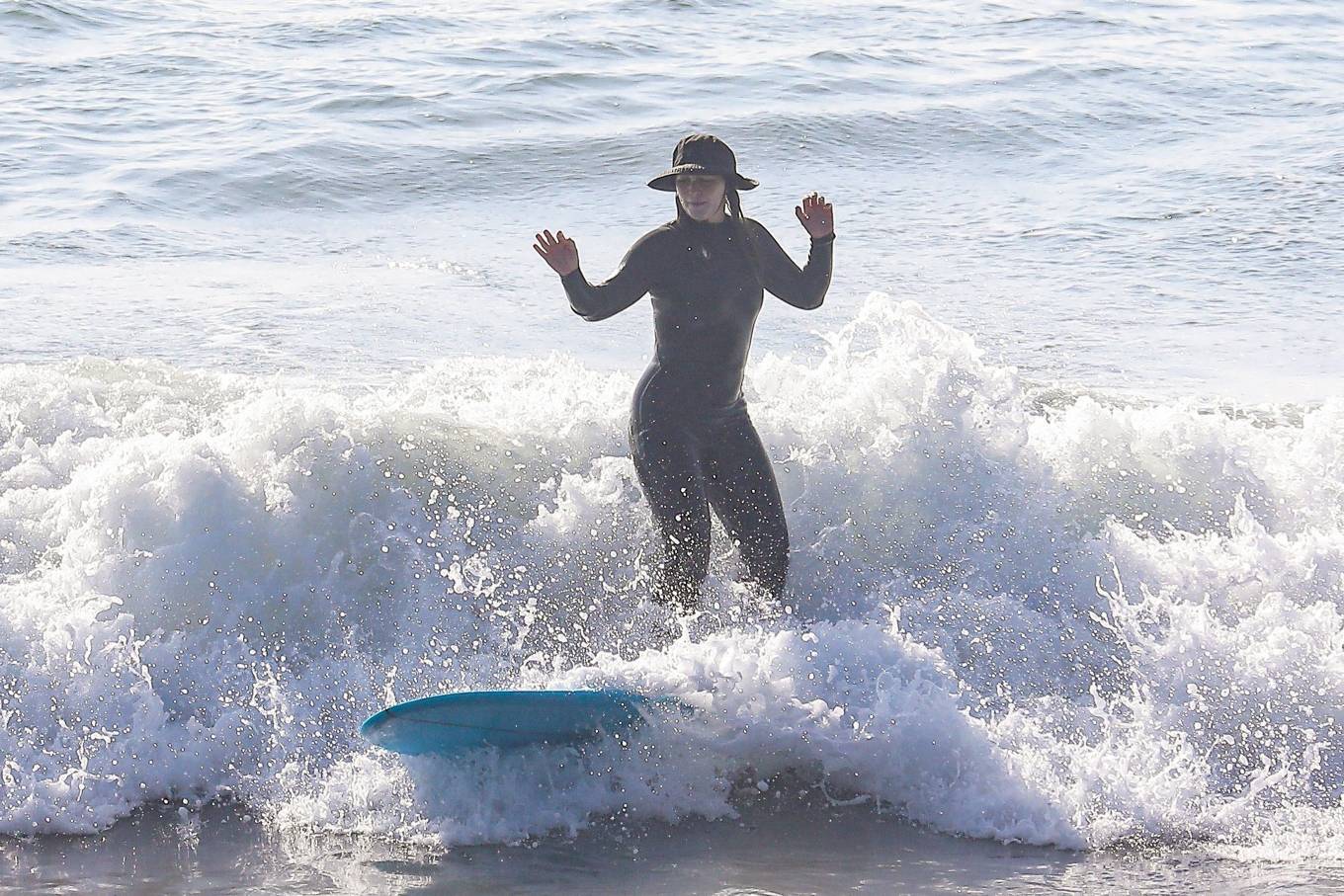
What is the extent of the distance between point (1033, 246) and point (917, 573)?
6163 mm

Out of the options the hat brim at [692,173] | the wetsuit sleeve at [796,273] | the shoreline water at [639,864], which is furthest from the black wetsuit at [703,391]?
the shoreline water at [639,864]

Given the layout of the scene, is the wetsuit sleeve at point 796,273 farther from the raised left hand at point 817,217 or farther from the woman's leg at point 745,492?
the woman's leg at point 745,492

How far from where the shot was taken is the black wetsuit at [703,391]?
5.46 meters

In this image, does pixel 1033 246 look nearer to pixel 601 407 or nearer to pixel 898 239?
pixel 898 239

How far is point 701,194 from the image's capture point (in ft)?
17.6

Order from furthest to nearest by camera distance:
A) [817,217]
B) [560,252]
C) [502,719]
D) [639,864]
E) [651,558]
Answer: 1. [651,558]
2. [817,217]
3. [560,252]
4. [502,719]
5. [639,864]

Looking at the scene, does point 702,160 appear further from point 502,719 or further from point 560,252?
point 502,719

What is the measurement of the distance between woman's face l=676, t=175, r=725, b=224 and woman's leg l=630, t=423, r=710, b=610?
0.78 meters

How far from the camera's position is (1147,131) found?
1591 cm

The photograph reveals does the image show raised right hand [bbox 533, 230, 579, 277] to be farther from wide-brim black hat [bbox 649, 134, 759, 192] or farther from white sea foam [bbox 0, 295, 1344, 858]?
white sea foam [bbox 0, 295, 1344, 858]

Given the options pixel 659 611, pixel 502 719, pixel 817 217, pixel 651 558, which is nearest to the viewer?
pixel 502 719

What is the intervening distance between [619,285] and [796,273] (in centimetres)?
65

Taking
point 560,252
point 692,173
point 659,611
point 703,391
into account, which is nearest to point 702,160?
point 692,173

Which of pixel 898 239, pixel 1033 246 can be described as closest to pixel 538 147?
pixel 898 239
